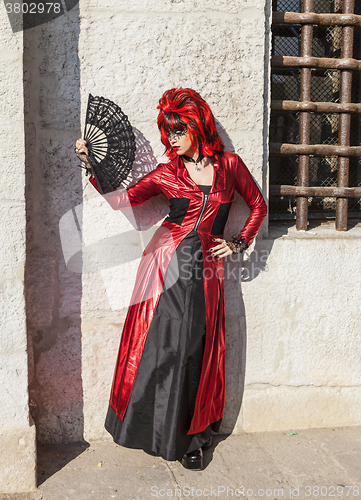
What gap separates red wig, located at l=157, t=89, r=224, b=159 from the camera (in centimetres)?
203

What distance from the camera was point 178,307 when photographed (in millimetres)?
2164

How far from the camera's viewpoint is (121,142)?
7.24 ft

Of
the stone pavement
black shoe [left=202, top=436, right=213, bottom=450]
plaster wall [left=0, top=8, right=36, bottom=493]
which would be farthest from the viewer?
black shoe [left=202, top=436, right=213, bottom=450]

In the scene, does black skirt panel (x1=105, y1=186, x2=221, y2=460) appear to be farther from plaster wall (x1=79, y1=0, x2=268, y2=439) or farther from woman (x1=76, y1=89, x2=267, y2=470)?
plaster wall (x1=79, y1=0, x2=268, y2=439)

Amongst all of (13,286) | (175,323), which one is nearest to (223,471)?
(175,323)

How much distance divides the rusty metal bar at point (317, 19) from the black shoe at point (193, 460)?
8.14ft

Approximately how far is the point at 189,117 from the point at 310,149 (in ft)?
3.03

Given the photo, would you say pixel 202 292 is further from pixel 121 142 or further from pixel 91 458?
pixel 91 458

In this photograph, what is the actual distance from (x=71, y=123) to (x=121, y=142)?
1.09 ft

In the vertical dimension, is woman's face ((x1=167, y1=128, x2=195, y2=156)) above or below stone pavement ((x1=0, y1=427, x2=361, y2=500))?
above

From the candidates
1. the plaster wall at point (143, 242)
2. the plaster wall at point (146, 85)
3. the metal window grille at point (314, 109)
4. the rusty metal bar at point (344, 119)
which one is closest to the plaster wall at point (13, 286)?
the plaster wall at point (143, 242)

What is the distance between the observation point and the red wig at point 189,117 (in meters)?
2.03

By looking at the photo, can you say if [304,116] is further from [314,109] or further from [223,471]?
[223,471]

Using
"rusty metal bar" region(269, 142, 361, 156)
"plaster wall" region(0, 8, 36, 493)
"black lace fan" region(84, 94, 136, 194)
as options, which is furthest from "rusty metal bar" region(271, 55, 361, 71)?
"plaster wall" region(0, 8, 36, 493)
